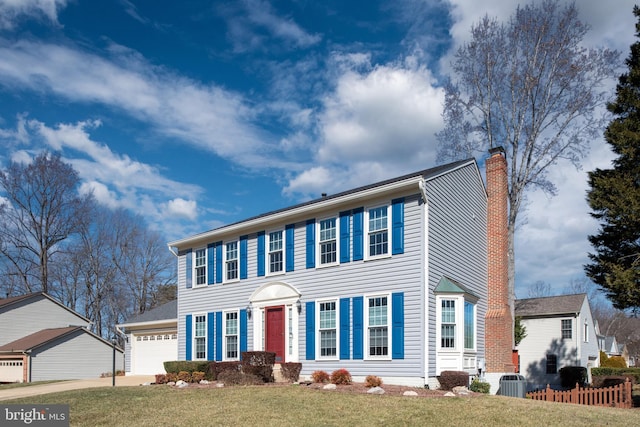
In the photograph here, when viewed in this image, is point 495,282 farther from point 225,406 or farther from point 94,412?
point 94,412

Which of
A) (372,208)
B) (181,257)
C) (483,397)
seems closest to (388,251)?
(372,208)

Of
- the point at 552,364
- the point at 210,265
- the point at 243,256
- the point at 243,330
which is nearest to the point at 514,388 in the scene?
the point at 243,330

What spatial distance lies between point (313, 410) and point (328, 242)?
317 inches

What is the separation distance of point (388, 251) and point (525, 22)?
46.4 ft

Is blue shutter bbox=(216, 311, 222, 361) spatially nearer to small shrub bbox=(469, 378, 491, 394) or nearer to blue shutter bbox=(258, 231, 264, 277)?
blue shutter bbox=(258, 231, 264, 277)

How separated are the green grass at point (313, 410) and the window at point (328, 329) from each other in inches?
142

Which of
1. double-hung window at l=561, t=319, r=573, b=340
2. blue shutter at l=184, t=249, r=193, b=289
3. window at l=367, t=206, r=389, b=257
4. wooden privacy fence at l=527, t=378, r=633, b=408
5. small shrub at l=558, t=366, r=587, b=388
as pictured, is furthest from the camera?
double-hung window at l=561, t=319, r=573, b=340

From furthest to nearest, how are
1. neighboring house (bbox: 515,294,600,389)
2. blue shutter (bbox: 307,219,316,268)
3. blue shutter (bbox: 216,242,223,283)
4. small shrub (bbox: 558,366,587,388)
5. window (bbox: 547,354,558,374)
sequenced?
window (bbox: 547,354,558,374) → neighboring house (bbox: 515,294,600,389) → small shrub (bbox: 558,366,587,388) → blue shutter (bbox: 216,242,223,283) → blue shutter (bbox: 307,219,316,268)

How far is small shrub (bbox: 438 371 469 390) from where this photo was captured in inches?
652

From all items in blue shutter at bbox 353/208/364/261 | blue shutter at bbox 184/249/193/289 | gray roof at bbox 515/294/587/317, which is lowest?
gray roof at bbox 515/294/587/317

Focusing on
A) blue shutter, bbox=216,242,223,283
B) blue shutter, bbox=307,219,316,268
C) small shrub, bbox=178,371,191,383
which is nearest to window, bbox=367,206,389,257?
blue shutter, bbox=307,219,316,268

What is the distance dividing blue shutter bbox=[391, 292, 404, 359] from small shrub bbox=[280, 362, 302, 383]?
10.2 feet

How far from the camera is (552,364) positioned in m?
31.2

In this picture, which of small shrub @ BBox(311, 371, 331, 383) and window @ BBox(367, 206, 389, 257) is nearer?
small shrub @ BBox(311, 371, 331, 383)
